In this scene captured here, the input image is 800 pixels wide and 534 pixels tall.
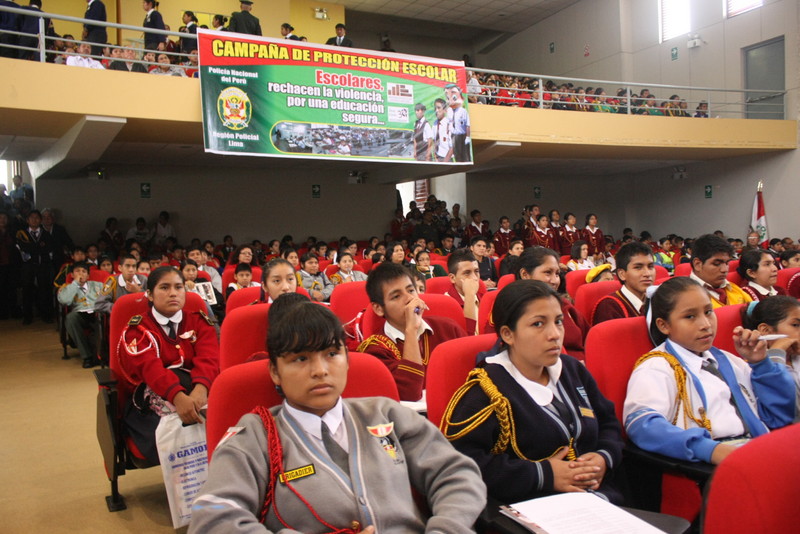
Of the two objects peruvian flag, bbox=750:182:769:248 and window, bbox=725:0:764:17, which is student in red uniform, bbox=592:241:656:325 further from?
window, bbox=725:0:764:17

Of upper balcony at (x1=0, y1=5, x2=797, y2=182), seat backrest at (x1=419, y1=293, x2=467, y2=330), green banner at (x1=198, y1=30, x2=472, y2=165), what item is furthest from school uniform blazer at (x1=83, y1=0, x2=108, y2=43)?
seat backrest at (x1=419, y1=293, x2=467, y2=330)

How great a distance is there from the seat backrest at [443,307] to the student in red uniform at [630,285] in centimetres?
63

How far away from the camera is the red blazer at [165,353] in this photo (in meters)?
2.34

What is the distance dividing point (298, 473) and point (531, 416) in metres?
0.62

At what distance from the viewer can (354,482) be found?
4.17 ft

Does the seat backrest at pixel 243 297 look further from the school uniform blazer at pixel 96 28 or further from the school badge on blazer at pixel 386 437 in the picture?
the school uniform blazer at pixel 96 28

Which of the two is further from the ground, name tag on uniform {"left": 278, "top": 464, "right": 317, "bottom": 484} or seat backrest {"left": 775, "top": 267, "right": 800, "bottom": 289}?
seat backrest {"left": 775, "top": 267, "right": 800, "bottom": 289}

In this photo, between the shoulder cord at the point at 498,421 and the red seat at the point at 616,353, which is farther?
the red seat at the point at 616,353

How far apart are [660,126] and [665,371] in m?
8.53

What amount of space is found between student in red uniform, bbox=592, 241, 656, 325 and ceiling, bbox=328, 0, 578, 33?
1037 centimetres

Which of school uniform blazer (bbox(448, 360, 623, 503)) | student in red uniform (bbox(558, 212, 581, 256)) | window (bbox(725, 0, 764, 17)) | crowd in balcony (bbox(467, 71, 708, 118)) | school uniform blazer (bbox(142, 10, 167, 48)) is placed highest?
window (bbox(725, 0, 764, 17))

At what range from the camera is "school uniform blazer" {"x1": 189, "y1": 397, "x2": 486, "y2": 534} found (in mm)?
1167

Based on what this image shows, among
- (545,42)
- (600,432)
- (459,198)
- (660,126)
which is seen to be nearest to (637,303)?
(600,432)

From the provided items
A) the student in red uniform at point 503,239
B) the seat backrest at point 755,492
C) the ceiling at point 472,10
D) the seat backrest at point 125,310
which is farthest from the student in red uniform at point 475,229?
the seat backrest at point 755,492
